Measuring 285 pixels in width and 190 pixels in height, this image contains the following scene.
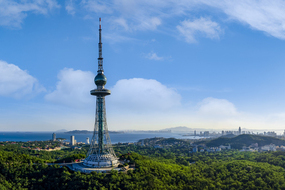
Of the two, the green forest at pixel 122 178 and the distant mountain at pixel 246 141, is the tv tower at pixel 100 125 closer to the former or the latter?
the green forest at pixel 122 178

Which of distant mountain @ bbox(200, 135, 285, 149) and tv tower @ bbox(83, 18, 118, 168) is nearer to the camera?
tv tower @ bbox(83, 18, 118, 168)

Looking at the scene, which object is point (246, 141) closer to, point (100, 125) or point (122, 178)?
point (100, 125)

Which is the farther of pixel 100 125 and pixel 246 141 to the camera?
pixel 246 141

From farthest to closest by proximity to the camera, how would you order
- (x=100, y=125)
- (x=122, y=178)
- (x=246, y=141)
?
(x=246, y=141) → (x=100, y=125) → (x=122, y=178)

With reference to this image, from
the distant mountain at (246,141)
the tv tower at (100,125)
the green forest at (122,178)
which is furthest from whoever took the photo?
the distant mountain at (246,141)

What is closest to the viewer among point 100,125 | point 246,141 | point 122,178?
point 122,178

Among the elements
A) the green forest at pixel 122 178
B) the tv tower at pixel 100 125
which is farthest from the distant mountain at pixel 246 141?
the tv tower at pixel 100 125

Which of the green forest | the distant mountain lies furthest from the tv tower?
the distant mountain

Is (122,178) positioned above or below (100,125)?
below

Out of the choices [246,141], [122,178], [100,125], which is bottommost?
[246,141]

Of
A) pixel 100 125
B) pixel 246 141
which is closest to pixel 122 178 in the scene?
pixel 100 125

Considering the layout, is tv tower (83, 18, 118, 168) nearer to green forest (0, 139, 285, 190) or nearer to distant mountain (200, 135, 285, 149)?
green forest (0, 139, 285, 190)

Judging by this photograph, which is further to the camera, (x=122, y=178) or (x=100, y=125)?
(x=100, y=125)
